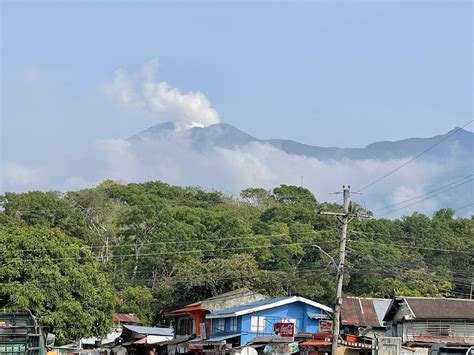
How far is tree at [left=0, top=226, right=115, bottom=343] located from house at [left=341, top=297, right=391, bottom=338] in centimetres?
1428

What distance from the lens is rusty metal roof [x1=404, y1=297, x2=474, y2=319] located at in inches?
1569

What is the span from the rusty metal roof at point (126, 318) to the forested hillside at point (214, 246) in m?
1.20

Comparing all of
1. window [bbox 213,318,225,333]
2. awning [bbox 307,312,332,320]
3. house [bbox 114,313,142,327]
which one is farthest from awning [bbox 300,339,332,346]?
house [bbox 114,313,142,327]

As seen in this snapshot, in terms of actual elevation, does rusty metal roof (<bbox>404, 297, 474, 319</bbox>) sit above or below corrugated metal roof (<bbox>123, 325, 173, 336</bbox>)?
above

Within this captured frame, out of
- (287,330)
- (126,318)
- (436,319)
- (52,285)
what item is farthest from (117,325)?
(287,330)

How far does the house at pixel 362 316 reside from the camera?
44.1 meters

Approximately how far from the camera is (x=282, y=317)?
44.8 metres

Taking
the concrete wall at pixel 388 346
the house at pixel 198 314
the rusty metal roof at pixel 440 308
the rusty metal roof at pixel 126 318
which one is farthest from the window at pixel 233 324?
the rusty metal roof at pixel 126 318

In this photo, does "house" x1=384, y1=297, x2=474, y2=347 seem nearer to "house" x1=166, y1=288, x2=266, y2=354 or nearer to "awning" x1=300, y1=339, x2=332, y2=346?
"awning" x1=300, y1=339, x2=332, y2=346

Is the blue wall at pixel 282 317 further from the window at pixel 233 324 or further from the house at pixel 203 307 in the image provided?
the house at pixel 203 307

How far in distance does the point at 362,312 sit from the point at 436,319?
691 cm

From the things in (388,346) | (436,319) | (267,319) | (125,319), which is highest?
(436,319)

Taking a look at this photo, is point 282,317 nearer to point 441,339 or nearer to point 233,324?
point 233,324

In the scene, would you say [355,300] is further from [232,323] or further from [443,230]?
[443,230]
